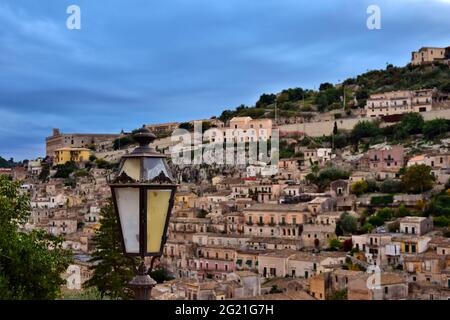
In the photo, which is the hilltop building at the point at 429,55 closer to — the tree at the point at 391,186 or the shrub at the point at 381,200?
the tree at the point at 391,186

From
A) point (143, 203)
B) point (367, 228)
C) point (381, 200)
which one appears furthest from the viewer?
point (381, 200)

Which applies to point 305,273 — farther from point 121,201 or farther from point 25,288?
point 121,201

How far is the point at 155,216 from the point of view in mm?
2785

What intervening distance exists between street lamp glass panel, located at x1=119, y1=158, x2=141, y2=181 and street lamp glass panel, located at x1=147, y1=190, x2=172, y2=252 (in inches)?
4.0

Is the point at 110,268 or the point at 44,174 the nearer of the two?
the point at 110,268

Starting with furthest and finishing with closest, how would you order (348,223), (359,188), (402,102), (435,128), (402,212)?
1. (402,102)
2. (435,128)
3. (359,188)
4. (402,212)
5. (348,223)

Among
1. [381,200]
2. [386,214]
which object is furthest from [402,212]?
[381,200]

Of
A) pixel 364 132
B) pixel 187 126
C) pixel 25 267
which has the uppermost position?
pixel 187 126

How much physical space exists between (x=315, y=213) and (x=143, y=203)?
3195 centimetres

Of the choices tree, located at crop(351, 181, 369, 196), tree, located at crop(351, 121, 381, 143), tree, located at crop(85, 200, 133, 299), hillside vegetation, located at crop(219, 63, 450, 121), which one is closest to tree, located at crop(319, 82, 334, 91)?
hillside vegetation, located at crop(219, 63, 450, 121)

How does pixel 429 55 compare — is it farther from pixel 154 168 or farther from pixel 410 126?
pixel 154 168

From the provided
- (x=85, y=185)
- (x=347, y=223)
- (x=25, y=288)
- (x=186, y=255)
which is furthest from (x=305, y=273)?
(x=85, y=185)

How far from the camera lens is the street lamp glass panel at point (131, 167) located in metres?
2.79

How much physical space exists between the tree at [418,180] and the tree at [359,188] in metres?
2.52
